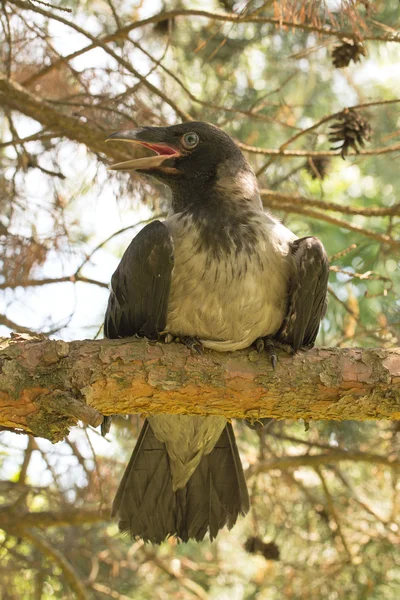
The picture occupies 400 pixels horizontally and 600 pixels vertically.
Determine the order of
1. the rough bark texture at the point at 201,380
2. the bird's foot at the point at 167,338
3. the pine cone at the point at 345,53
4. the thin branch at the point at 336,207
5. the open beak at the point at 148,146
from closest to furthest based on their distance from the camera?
1. the rough bark texture at the point at 201,380
2. the bird's foot at the point at 167,338
3. the open beak at the point at 148,146
4. the pine cone at the point at 345,53
5. the thin branch at the point at 336,207

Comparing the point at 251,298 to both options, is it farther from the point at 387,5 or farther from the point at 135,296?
the point at 387,5

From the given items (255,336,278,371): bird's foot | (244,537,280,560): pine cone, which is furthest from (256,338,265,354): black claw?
(244,537,280,560): pine cone

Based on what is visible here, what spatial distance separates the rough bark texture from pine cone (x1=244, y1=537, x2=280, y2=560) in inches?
71.9

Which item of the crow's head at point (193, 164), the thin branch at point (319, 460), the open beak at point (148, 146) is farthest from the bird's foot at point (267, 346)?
the thin branch at point (319, 460)

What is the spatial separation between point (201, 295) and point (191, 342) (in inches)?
8.4

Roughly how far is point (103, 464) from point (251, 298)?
77.3 inches

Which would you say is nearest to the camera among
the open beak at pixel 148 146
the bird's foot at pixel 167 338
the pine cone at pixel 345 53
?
the bird's foot at pixel 167 338

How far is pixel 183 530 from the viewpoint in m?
3.59

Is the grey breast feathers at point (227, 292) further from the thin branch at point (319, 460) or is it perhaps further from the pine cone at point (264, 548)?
the pine cone at point (264, 548)

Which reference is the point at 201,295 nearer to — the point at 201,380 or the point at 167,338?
the point at 167,338

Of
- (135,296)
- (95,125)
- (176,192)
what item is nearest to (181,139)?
(176,192)

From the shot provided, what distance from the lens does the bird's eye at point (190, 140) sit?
3.62 metres

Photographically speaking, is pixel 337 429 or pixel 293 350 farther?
pixel 337 429

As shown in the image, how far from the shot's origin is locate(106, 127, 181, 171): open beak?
344cm
